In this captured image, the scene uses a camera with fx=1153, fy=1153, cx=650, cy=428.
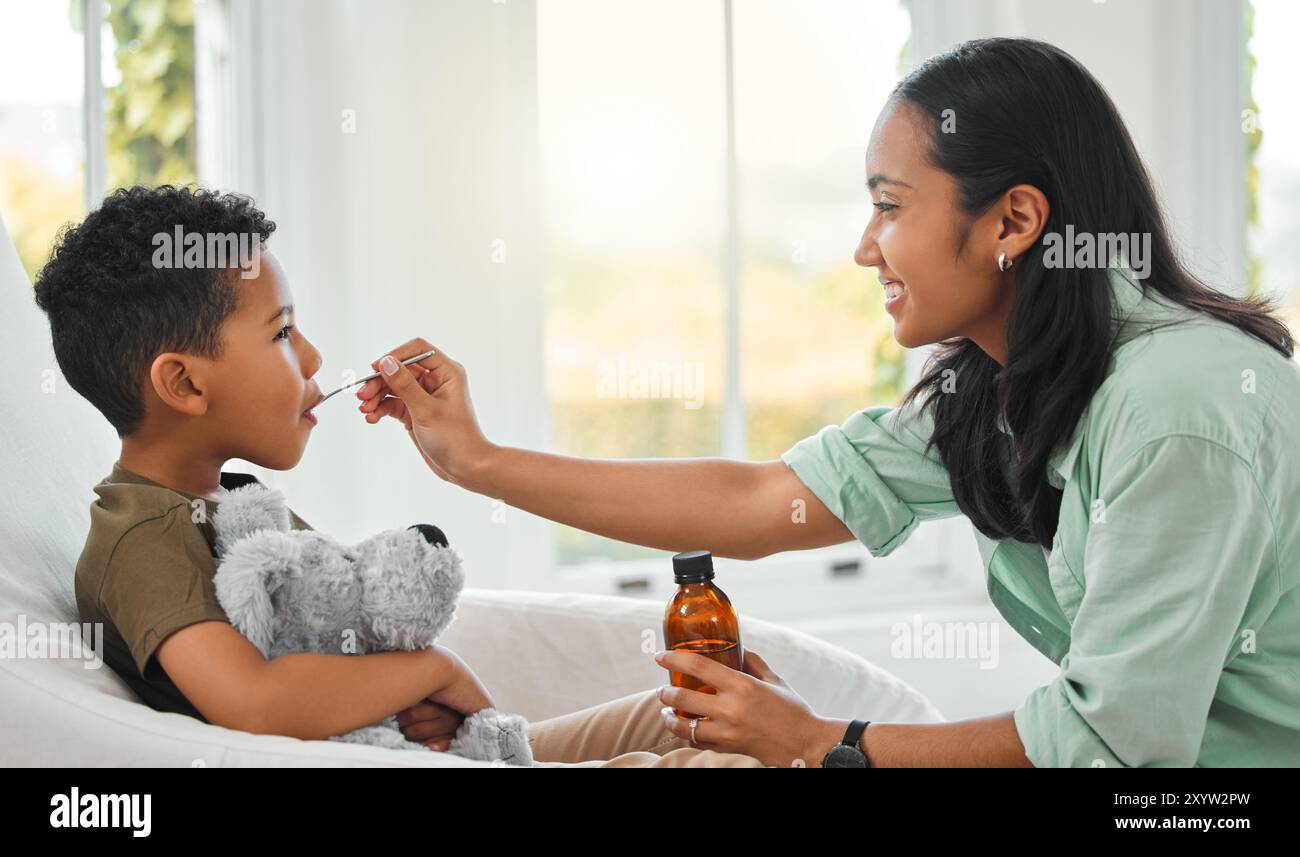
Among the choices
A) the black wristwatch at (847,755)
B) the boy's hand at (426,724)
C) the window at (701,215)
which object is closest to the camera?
the black wristwatch at (847,755)

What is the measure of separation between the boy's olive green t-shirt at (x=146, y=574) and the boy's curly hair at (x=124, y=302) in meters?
0.10

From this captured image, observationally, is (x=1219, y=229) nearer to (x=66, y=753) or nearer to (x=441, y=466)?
(x=441, y=466)

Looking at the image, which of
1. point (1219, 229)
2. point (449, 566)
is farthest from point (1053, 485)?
point (1219, 229)

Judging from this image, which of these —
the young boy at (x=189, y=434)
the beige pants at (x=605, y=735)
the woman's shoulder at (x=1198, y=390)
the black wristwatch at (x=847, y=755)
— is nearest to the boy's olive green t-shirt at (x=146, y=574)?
the young boy at (x=189, y=434)

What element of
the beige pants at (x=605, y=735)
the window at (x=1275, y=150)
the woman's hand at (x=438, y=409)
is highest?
the window at (x=1275, y=150)

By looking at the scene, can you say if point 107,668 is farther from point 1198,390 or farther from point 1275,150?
point 1275,150

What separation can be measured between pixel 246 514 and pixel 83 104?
122 cm

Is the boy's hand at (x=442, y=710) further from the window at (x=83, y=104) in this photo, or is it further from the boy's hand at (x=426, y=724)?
the window at (x=83, y=104)

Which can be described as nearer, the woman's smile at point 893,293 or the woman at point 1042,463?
the woman at point 1042,463

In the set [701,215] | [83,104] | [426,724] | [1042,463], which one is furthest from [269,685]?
[701,215]

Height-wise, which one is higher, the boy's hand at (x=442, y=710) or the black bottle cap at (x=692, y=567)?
the black bottle cap at (x=692, y=567)

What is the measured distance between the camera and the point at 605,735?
4.09 feet

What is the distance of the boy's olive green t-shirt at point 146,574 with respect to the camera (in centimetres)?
95

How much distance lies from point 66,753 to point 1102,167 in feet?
3.38
